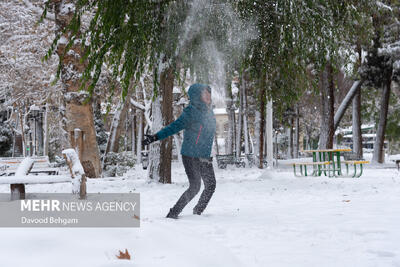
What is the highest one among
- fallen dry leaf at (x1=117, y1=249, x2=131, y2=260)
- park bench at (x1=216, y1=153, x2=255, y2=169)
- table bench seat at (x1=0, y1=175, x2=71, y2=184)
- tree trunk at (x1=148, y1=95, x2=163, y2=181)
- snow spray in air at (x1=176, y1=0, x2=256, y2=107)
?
snow spray in air at (x1=176, y1=0, x2=256, y2=107)

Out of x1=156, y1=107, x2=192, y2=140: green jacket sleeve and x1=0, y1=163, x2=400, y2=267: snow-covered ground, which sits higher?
x1=156, y1=107, x2=192, y2=140: green jacket sleeve

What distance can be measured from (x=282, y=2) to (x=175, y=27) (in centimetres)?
182

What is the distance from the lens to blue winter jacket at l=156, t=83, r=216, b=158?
17.4ft

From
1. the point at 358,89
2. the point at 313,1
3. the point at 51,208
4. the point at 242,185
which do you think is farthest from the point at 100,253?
the point at 358,89

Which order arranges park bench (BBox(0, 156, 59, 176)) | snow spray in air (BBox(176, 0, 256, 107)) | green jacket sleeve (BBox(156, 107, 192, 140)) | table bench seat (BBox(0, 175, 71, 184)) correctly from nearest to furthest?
green jacket sleeve (BBox(156, 107, 192, 140)) → table bench seat (BBox(0, 175, 71, 184)) → snow spray in air (BBox(176, 0, 256, 107)) → park bench (BBox(0, 156, 59, 176))

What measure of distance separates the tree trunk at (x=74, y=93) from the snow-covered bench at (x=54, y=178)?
4.57 metres

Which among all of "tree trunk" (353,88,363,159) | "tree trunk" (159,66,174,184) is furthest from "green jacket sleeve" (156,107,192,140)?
"tree trunk" (353,88,363,159)

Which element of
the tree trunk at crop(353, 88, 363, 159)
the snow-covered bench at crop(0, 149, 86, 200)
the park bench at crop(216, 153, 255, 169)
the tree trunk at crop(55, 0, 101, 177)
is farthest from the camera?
the tree trunk at crop(353, 88, 363, 159)

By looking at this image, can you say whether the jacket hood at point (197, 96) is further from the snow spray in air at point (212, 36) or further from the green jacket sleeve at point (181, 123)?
the snow spray in air at point (212, 36)

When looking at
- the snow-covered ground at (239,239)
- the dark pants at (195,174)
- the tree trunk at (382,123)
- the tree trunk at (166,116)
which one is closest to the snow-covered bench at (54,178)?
the snow-covered ground at (239,239)

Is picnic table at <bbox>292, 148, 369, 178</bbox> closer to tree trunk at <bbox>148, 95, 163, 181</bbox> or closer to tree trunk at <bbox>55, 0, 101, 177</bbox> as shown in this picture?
tree trunk at <bbox>148, 95, 163, 181</bbox>

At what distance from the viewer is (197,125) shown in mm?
5293

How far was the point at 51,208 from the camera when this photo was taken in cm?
469

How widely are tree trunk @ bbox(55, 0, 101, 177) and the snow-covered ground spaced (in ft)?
17.6
